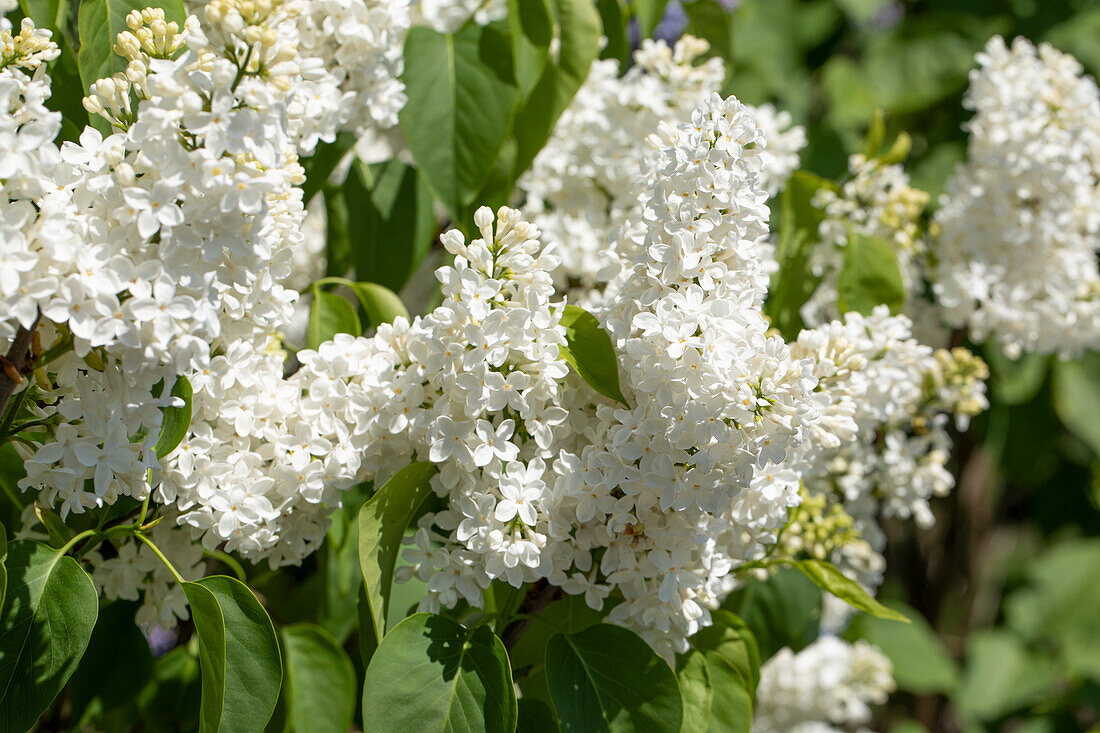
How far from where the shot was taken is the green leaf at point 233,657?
0.74 metres

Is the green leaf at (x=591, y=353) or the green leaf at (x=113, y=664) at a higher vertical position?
the green leaf at (x=591, y=353)

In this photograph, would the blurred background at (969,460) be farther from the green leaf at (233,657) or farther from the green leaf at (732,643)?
the green leaf at (233,657)

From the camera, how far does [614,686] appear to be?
0.82m

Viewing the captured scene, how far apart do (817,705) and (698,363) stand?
1.49 m

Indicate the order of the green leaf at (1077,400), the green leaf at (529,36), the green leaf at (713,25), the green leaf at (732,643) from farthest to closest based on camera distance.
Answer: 1. the green leaf at (1077,400)
2. the green leaf at (713,25)
3. the green leaf at (529,36)
4. the green leaf at (732,643)

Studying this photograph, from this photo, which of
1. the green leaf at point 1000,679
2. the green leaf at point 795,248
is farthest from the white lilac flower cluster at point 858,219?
the green leaf at point 1000,679

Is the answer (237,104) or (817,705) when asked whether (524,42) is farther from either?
(817,705)

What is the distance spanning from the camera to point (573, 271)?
47.4 inches

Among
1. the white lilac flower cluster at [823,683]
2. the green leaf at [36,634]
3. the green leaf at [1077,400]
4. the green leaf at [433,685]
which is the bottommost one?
the white lilac flower cluster at [823,683]

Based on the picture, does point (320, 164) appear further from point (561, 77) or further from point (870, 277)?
point (870, 277)

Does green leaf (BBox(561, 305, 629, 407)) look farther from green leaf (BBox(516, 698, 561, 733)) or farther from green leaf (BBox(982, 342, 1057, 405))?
green leaf (BBox(982, 342, 1057, 405))

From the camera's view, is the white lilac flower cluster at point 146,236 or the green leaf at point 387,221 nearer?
the white lilac flower cluster at point 146,236

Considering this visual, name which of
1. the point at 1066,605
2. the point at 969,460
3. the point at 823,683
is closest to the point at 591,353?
the point at 823,683

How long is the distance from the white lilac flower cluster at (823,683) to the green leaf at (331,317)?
132cm
